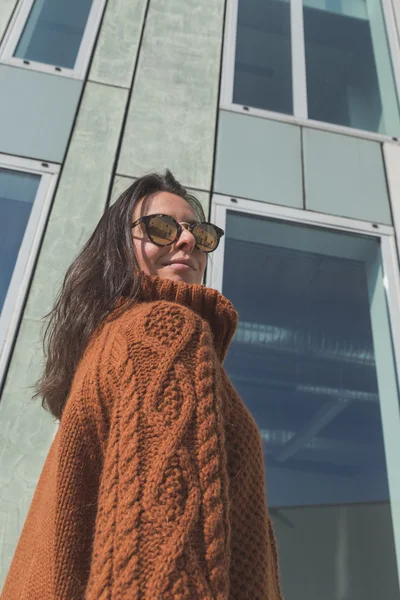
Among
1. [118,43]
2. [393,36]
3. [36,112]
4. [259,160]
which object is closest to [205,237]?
[259,160]

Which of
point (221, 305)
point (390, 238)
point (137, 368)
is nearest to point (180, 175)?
point (390, 238)

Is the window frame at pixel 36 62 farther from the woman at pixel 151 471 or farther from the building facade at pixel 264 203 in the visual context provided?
the woman at pixel 151 471

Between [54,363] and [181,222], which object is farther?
[181,222]

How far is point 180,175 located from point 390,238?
1866mm

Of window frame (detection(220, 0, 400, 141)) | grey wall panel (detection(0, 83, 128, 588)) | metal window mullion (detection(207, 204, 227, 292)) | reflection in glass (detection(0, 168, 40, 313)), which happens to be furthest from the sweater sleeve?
window frame (detection(220, 0, 400, 141))

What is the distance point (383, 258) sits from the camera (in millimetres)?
3895

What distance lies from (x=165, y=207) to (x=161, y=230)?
181mm

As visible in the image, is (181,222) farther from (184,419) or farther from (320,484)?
(320,484)

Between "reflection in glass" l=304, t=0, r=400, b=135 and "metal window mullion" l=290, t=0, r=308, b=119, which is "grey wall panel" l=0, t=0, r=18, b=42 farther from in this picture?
"reflection in glass" l=304, t=0, r=400, b=135

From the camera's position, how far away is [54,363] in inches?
59.2

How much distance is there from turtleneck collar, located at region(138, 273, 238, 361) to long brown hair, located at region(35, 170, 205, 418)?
0.04 m

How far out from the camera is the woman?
0.72 metres

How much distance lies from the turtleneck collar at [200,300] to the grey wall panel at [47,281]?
1915mm

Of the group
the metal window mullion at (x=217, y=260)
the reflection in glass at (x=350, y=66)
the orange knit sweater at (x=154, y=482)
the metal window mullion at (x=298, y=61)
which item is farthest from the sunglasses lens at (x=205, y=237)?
the reflection in glass at (x=350, y=66)
